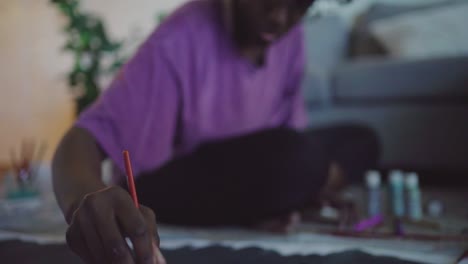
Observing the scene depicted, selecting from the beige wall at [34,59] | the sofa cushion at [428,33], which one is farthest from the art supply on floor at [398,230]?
the beige wall at [34,59]

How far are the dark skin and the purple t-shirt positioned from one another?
1.2 inches

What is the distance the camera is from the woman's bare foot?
839 mm

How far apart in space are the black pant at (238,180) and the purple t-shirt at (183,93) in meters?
0.04

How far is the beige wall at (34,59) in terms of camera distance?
2.73m

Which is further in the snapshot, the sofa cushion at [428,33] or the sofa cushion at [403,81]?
the sofa cushion at [428,33]

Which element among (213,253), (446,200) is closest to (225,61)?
(213,253)

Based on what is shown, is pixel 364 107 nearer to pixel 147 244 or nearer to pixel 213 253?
pixel 213 253

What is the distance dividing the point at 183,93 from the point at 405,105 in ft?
2.88

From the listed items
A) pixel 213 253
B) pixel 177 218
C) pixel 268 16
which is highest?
pixel 268 16

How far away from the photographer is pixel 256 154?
0.80m

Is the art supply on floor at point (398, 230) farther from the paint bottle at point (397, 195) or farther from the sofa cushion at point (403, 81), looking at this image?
the sofa cushion at point (403, 81)

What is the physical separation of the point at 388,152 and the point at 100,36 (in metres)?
1.02

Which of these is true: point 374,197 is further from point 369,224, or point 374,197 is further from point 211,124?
point 211,124

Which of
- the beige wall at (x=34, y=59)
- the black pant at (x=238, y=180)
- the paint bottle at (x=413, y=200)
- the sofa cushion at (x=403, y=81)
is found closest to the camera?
the black pant at (x=238, y=180)
